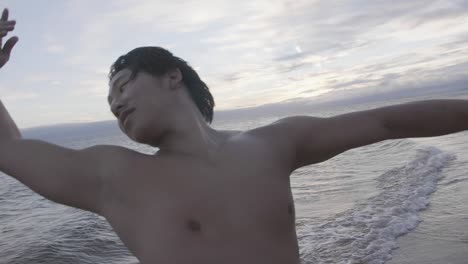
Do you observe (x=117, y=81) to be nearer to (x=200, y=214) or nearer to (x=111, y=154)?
(x=111, y=154)

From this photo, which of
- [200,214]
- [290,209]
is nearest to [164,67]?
[200,214]

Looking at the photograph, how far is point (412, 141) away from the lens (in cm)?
1942

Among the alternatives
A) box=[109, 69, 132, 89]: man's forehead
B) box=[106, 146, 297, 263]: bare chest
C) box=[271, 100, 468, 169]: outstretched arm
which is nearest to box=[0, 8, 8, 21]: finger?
box=[109, 69, 132, 89]: man's forehead

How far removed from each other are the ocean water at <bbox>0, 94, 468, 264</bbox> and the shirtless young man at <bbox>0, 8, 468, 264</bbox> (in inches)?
153

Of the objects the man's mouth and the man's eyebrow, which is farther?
the man's eyebrow

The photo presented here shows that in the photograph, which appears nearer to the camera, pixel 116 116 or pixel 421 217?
pixel 116 116

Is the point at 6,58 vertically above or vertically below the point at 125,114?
above

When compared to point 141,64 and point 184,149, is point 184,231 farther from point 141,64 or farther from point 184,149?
point 141,64

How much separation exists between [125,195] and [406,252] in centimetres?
483

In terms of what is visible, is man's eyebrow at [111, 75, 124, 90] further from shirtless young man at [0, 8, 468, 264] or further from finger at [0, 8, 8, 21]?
finger at [0, 8, 8, 21]

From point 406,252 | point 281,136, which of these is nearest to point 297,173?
point 406,252

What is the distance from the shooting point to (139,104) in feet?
6.41

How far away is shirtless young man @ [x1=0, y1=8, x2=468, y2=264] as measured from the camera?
69.4 inches

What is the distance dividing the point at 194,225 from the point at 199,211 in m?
0.06
